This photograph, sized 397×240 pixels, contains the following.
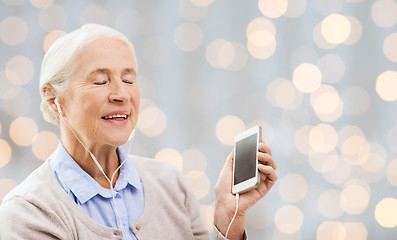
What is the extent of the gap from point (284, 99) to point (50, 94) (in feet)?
3.33

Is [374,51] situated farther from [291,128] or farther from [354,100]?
[291,128]

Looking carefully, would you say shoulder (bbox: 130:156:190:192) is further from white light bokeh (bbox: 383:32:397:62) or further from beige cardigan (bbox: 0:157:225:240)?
white light bokeh (bbox: 383:32:397:62)

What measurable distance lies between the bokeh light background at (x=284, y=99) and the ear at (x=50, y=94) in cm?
72

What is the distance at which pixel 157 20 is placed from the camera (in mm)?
1822

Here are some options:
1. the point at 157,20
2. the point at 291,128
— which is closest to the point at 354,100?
the point at 291,128

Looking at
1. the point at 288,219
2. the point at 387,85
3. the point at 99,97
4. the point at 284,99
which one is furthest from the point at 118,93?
the point at 387,85

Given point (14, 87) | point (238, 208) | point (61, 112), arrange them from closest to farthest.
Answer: point (61, 112), point (238, 208), point (14, 87)

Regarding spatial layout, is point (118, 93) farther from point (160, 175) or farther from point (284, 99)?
point (284, 99)

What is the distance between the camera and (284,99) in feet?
6.02

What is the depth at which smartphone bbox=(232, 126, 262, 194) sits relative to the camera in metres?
1.17

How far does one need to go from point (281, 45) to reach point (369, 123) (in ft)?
1.56

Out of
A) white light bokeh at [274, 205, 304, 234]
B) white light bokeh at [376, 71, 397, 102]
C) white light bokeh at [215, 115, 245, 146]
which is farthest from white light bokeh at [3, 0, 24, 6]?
white light bokeh at [376, 71, 397, 102]

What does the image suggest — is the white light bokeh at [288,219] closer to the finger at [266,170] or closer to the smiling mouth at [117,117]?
the finger at [266,170]

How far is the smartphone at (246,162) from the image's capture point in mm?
1165
